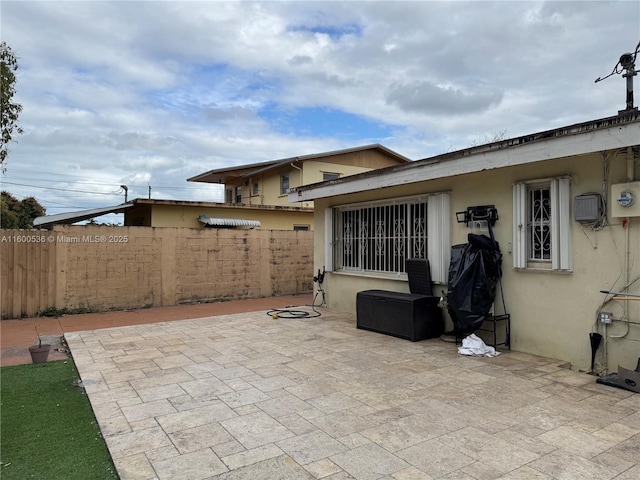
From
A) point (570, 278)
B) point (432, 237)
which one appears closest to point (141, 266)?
point (432, 237)

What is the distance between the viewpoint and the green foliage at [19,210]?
821 inches

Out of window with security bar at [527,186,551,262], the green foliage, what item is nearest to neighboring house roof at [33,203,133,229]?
window with security bar at [527,186,551,262]

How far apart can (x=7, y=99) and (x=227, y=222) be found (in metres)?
7.07

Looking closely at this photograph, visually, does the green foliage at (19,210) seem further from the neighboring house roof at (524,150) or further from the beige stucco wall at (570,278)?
the beige stucco wall at (570,278)

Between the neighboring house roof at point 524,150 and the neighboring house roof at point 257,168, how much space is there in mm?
10044

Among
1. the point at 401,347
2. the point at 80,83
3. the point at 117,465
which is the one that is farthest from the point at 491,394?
the point at 80,83

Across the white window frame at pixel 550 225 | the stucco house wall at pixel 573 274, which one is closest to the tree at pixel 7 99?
the stucco house wall at pixel 573 274

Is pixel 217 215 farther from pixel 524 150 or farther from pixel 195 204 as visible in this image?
pixel 524 150

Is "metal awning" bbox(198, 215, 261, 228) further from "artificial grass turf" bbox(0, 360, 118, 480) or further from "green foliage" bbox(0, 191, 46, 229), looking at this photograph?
"green foliage" bbox(0, 191, 46, 229)

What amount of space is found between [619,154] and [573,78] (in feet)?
16.6

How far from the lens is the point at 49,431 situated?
124 inches

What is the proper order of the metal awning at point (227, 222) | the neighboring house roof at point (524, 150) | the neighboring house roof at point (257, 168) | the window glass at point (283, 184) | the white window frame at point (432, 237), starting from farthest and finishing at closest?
the window glass at point (283, 184)
the neighboring house roof at point (257, 168)
the metal awning at point (227, 222)
the white window frame at point (432, 237)
the neighboring house roof at point (524, 150)

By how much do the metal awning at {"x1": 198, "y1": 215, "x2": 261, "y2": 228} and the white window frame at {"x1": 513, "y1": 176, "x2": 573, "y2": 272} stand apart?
33.8 feet

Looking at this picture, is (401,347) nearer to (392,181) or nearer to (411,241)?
(411,241)
